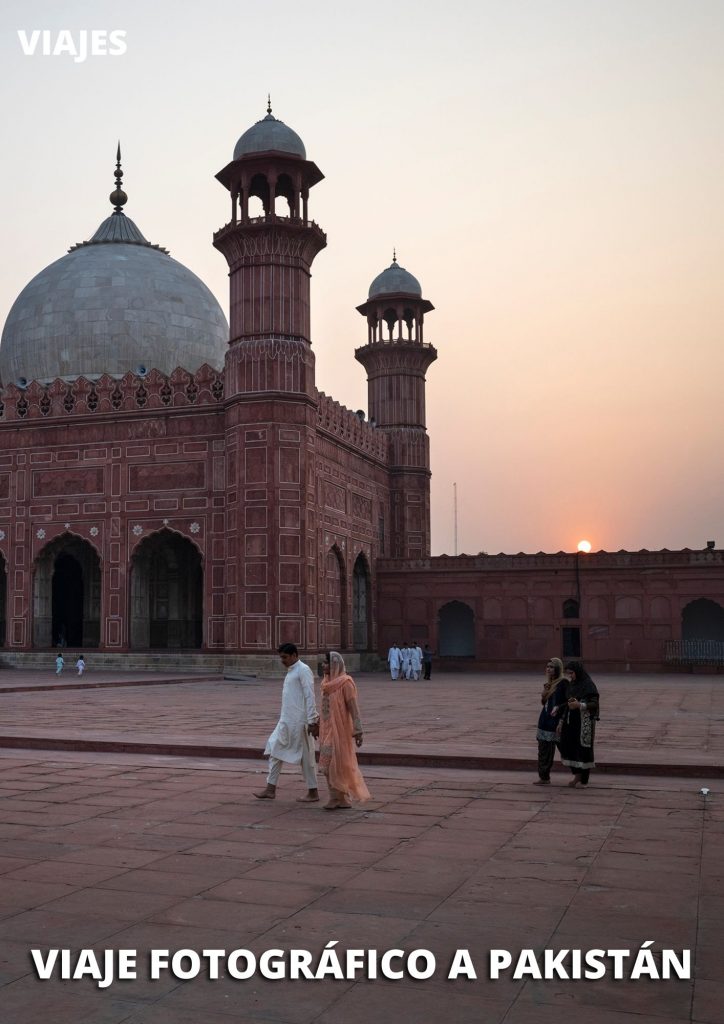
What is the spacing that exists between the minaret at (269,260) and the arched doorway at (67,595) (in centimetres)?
802

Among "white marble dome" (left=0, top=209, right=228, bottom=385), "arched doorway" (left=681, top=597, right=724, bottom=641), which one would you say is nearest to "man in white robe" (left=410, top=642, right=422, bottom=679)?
"arched doorway" (left=681, top=597, right=724, bottom=641)

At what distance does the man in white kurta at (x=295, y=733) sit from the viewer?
8078mm

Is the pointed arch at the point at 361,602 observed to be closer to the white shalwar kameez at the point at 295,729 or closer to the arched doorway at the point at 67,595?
the arched doorway at the point at 67,595

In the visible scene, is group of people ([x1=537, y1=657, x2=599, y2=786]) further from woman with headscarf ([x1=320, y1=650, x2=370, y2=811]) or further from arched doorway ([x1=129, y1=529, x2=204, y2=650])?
arched doorway ([x1=129, y1=529, x2=204, y2=650])

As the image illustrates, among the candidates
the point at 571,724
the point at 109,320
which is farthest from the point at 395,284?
the point at 571,724

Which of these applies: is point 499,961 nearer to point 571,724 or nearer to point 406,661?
point 571,724

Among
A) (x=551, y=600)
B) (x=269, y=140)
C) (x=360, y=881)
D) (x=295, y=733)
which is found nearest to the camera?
(x=360, y=881)

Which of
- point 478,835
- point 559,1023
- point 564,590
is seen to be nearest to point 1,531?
point 564,590

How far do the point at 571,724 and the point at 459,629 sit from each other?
29.1 metres

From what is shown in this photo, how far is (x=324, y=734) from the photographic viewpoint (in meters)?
7.96

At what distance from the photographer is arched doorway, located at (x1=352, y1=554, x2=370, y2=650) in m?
36.1

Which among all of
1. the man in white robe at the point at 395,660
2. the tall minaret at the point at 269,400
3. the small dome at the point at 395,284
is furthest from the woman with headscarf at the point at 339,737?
the small dome at the point at 395,284

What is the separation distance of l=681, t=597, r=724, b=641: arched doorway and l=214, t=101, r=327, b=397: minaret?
14901 millimetres

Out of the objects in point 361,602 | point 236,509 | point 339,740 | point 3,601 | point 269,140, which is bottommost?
point 339,740
